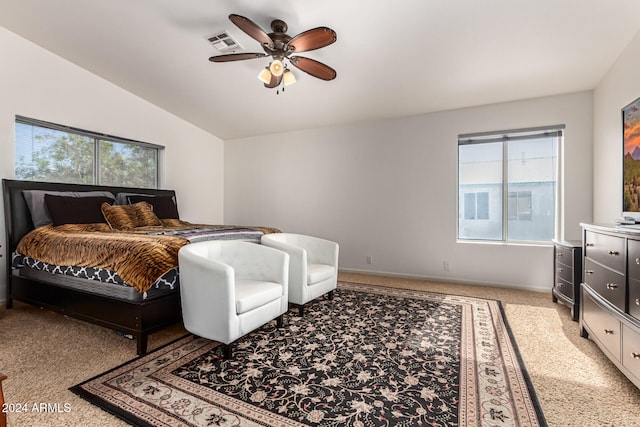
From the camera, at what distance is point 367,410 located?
5.25ft

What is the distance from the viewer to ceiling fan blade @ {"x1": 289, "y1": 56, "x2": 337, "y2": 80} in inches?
108

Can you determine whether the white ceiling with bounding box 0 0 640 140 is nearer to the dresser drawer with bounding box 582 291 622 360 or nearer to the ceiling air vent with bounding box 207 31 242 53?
the ceiling air vent with bounding box 207 31 242 53

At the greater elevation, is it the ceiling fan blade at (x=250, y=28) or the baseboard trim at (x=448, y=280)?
the ceiling fan blade at (x=250, y=28)

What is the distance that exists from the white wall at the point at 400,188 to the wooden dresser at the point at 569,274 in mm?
619

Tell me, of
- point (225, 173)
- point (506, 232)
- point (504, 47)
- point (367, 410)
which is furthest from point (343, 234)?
point (367, 410)

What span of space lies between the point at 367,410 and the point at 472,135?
3735mm

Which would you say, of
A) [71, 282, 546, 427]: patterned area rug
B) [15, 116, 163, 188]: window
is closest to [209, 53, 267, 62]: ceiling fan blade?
[71, 282, 546, 427]: patterned area rug

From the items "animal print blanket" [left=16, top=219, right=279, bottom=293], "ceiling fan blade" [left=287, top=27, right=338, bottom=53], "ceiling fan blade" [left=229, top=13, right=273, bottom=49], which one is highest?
"ceiling fan blade" [left=229, top=13, right=273, bottom=49]

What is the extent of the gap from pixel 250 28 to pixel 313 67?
2.29 ft

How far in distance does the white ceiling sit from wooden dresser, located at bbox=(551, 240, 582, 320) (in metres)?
1.83

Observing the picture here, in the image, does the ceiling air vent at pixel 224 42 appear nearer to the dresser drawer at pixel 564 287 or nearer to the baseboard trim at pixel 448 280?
the baseboard trim at pixel 448 280

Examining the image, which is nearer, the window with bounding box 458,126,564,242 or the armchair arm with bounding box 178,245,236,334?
the armchair arm with bounding box 178,245,236,334

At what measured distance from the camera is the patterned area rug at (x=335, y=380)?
1.56m

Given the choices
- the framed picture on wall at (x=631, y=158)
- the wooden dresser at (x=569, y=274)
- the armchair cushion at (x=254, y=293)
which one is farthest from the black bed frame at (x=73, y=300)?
the framed picture on wall at (x=631, y=158)
